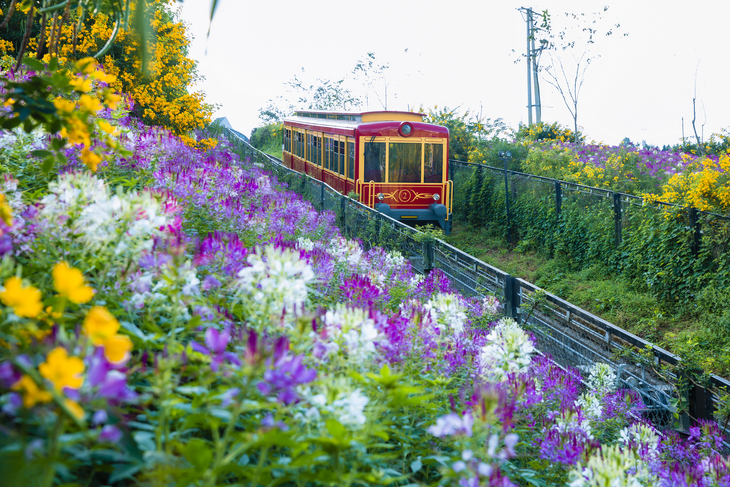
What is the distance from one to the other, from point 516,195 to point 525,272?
3345mm

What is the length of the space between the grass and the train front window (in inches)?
105

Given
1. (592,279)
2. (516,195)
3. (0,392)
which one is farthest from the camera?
(516,195)

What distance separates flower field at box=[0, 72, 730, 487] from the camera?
1.10m

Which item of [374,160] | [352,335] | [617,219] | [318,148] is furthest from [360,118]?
[352,335]

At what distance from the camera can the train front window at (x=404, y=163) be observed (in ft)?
43.7

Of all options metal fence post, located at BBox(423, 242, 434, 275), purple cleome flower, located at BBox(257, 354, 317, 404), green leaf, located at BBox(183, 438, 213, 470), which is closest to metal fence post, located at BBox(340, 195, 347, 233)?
metal fence post, located at BBox(423, 242, 434, 275)

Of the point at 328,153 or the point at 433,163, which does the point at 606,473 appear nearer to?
the point at 433,163

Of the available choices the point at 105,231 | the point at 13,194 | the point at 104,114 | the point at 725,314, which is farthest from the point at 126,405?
the point at 725,314

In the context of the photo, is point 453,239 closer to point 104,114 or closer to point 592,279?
point 592,279

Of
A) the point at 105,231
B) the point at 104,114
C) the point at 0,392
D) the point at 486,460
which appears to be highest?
the point at 104,114

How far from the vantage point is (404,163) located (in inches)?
529

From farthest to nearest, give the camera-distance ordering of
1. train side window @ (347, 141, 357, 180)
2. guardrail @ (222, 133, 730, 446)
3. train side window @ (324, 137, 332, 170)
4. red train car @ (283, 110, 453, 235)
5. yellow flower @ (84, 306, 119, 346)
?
train side window @ (324, 137, 332, 170) < train side window @ (347, 141, 357, 180) < red train car @ (283, 110, 453, 235) < guardrail @ (222, 133, 730, 446) < yellow flower @ (84, 306, 119, 346)

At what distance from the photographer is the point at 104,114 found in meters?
5.82

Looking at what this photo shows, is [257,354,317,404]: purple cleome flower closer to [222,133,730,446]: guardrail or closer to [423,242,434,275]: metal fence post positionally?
[222,133,730,446]: guardrail
